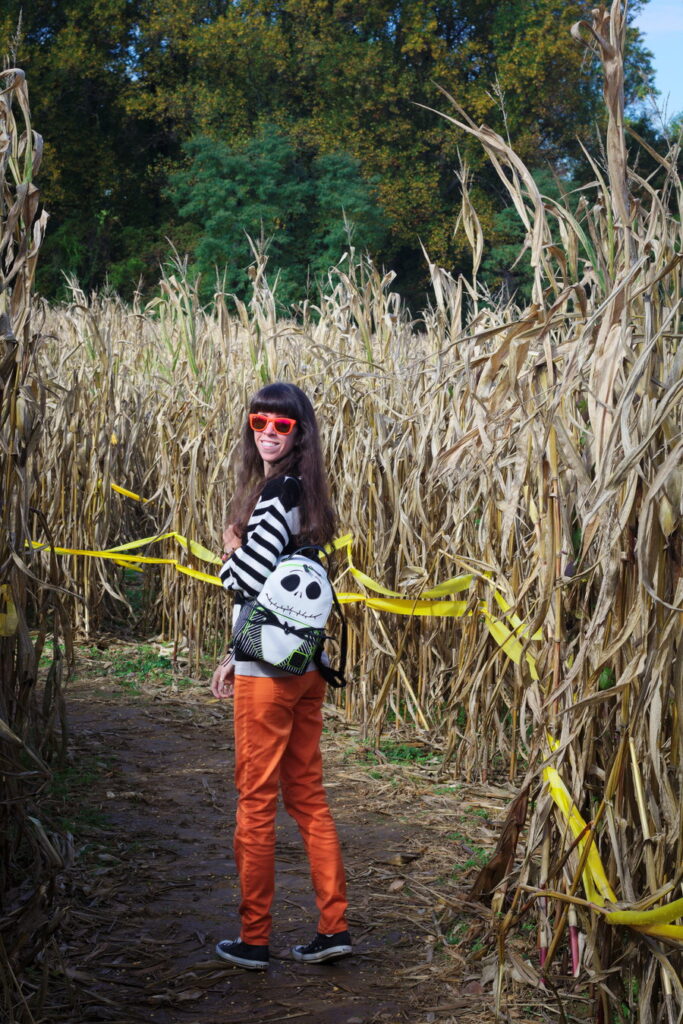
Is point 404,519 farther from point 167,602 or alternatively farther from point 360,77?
point 360,77

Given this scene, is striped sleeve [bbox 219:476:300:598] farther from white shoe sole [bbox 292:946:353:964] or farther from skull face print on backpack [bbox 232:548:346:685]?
white shoe sole [bbox 292:946:353:964]

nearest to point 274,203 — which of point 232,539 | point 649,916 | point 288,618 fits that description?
point 232,539

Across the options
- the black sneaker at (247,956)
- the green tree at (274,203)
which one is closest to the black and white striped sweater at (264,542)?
the black sneaker at (247,956)

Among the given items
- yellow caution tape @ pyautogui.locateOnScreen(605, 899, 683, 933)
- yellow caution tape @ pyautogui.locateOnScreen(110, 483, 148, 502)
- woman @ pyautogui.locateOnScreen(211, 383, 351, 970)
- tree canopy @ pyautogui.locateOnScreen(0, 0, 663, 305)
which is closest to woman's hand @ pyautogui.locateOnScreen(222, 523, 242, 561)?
woman @ pyautogui.locateOnScreen(211, 383, 351, 970)

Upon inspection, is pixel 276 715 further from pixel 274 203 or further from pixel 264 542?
pixel 274 203

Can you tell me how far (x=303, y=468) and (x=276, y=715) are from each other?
2.21 ft

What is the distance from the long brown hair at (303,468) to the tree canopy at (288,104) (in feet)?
58.9

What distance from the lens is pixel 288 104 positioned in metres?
24.2

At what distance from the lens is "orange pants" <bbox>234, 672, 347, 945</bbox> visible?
9.23ft

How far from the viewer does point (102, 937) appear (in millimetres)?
3010

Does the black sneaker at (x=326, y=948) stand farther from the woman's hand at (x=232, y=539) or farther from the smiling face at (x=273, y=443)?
the smiling face at (x=273, y=443)

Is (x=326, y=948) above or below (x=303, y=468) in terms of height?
below

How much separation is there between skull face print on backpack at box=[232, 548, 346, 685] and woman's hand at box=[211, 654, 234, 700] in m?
0.16

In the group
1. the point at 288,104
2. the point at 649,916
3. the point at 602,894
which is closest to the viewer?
the point at 649,916
